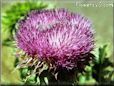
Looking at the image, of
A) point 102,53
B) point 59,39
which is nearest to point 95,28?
point 102,53

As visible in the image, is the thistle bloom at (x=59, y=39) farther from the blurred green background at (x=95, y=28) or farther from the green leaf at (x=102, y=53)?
the blurred green background at (x=95, y=28)

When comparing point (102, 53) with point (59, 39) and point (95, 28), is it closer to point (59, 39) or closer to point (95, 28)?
point (59, 39)

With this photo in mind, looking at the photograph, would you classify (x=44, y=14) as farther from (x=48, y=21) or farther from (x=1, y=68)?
(x=1, y=68)

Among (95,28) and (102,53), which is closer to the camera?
(102,53)

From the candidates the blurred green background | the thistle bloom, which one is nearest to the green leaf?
the thistle bloom

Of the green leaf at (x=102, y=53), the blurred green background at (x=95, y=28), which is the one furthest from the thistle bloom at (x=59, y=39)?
the blurred green background at (x=95, y=28)

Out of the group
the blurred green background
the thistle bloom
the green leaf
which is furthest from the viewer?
the blurred green background

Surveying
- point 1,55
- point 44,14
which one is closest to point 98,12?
point 1,55

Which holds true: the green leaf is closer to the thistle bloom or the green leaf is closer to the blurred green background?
the thistle bloom

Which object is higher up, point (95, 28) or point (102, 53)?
point (95, 28)
